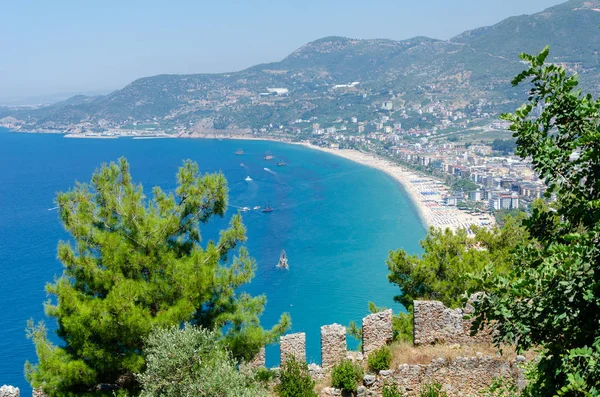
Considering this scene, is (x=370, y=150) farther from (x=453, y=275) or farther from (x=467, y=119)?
(x=453, y=275)

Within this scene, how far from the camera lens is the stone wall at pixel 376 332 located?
864cm

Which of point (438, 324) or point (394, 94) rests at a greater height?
point (394, 94)

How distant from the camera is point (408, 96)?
160375mm

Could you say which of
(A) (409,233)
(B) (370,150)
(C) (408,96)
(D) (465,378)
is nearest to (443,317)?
(D) (465,378)

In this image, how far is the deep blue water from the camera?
35812 millimetres

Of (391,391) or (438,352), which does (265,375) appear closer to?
(391,391)

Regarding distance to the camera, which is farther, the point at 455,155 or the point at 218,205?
the point at 455,155

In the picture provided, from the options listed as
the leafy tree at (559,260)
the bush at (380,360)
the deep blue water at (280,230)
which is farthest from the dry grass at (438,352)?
the leafy tree at (559,260)

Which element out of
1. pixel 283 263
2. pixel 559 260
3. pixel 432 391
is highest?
pixel 559 260

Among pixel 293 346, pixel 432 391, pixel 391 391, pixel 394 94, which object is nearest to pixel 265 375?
pixel 293 346

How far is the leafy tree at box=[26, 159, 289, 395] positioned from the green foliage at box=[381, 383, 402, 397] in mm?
1890

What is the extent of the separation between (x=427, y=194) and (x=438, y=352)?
215ft

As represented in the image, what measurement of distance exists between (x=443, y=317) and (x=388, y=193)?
6476 cm

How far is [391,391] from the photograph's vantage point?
746 cm
